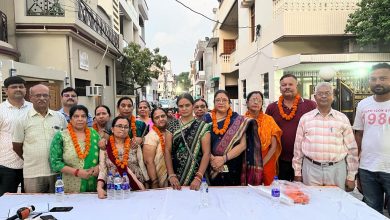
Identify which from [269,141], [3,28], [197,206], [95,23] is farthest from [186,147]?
[95,23]

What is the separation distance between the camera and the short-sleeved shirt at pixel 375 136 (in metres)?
3.03

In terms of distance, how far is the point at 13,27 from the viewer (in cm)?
971

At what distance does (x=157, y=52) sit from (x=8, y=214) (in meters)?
16.8

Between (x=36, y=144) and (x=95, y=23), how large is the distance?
1045 centimetres

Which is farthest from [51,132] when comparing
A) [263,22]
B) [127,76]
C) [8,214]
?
[127,76]

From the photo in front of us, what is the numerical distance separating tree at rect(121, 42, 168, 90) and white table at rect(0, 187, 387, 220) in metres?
15.2

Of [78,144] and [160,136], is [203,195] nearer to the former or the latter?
[160,136]

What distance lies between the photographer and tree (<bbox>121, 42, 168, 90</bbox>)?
1778 centimetres

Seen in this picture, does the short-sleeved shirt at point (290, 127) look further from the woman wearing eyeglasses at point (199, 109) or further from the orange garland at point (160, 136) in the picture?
the orange garland at point (160, 136)

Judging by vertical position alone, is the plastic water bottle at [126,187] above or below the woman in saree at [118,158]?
below

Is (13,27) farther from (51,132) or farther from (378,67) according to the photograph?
(378,67)

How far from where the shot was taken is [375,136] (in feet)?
10.1

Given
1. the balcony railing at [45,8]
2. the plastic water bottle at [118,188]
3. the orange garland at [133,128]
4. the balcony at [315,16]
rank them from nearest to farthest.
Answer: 1. the plastic water bottle at [118,188]
2. the orange garland at [133,128]
3. the balcony at [315,16]
4. the balcony railing at [45,8]

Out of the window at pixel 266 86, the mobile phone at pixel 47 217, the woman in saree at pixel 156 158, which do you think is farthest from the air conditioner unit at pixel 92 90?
the mobile phone at pixel 47 217
